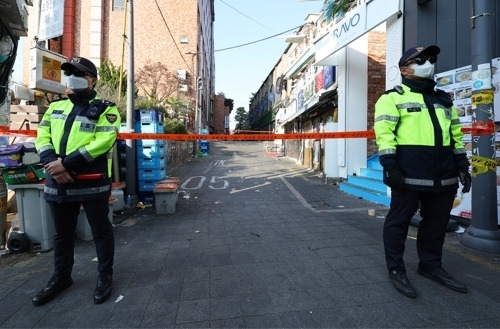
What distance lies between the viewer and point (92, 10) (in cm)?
2772

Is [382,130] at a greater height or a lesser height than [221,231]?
greater

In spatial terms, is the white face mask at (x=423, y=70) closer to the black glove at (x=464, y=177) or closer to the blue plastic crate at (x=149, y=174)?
the black glove at (x=464, y=177)

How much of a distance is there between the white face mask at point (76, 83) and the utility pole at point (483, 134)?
4462mm

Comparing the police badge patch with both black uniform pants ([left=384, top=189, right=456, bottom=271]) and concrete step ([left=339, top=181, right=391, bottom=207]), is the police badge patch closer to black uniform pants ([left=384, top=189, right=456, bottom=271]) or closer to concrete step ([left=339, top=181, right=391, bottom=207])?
black uniform pants ([left=384, top=189, right=456, bottom=271])

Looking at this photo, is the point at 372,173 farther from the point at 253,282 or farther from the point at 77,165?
the point at 77,165

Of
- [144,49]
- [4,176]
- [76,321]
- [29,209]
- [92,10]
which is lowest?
[76,321]

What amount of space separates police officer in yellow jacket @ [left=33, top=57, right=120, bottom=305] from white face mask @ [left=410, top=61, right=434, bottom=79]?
2815 millimetres

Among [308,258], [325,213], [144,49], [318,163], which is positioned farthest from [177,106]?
[308,258]

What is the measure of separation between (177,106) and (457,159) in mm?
20917

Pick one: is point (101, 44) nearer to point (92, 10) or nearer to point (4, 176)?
point (92, 10)

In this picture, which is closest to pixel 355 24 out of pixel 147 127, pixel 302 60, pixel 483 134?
pixel 483 134

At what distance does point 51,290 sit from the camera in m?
2.70

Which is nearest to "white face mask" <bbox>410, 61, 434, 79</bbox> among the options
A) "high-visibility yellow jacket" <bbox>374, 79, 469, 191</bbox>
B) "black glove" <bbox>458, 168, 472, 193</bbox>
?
"high-visibility yellow jacket" <bbox>374, 79, 469, 191</bbox>

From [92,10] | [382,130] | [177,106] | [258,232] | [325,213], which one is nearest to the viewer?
[382,130]
